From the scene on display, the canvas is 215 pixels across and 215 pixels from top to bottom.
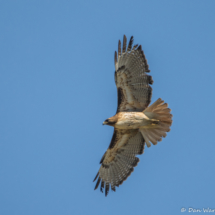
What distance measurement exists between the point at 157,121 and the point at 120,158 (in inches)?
76.1

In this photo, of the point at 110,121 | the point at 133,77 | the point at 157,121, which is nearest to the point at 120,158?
the point at 110,121

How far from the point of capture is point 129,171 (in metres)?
11.3

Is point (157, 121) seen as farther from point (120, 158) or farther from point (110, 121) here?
point (120, 158)

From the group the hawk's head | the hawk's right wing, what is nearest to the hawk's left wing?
the hawk's head

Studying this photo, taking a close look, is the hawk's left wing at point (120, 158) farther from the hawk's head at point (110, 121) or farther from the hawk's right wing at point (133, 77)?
the hawk's right wing at point (133, 77)

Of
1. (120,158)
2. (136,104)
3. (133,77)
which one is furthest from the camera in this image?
(120,158)

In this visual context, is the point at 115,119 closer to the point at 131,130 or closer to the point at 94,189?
the point at 131,130

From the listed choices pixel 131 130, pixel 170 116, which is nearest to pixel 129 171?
pixel 131 130

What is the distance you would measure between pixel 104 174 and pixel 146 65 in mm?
3813

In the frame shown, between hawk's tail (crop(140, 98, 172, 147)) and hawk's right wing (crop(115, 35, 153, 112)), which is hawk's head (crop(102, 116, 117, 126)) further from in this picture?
hawk's tail (crop(140, 98, 172, 147))

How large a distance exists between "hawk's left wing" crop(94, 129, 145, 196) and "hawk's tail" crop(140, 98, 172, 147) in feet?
1.69

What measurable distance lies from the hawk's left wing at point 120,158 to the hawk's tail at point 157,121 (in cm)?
51

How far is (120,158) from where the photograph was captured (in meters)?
11.4

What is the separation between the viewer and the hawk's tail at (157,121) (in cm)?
1009
